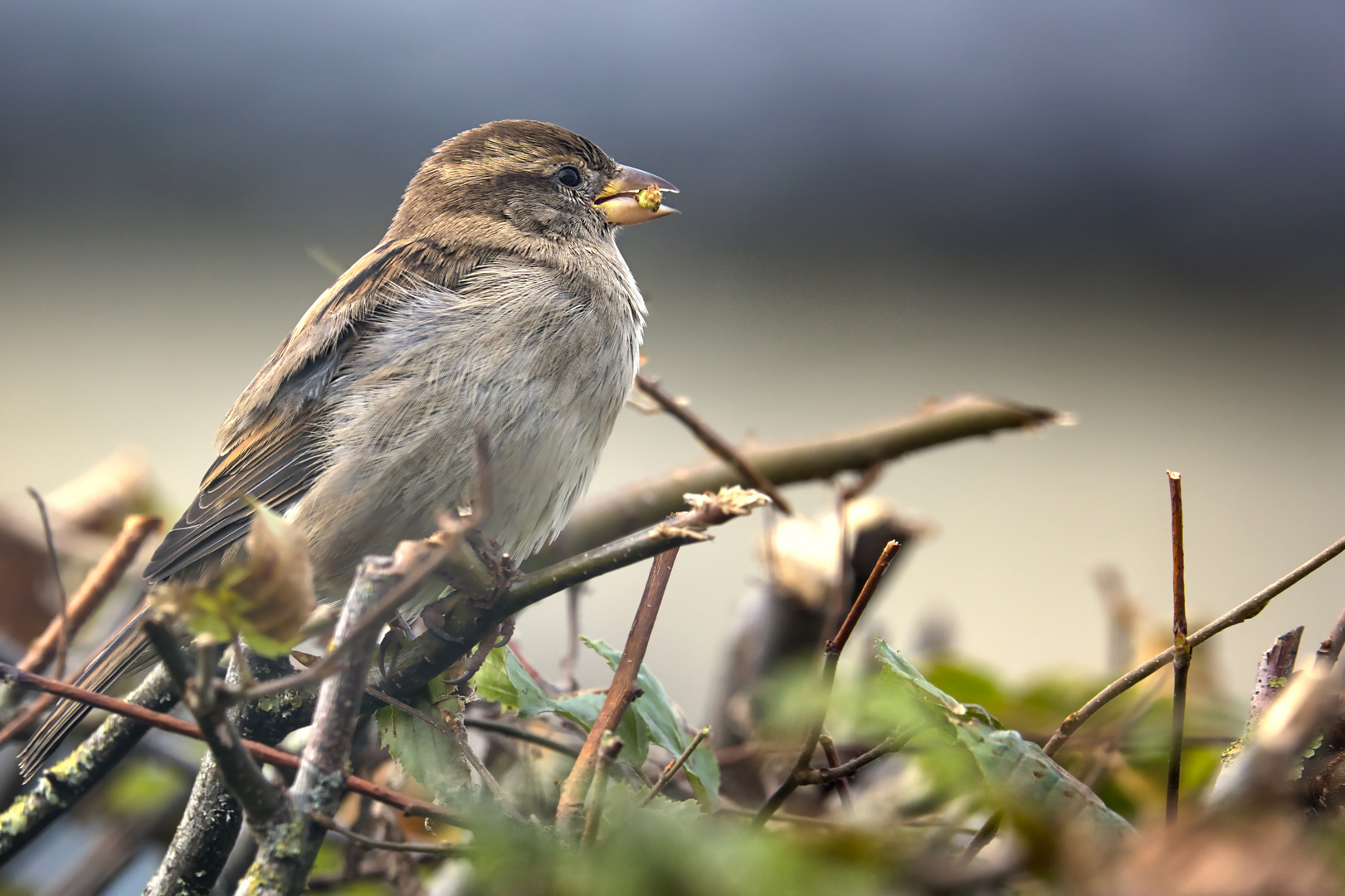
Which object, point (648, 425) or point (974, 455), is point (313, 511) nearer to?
point (648, 425)

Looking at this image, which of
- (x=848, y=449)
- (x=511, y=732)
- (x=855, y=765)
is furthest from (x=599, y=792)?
(x=848, y=449)

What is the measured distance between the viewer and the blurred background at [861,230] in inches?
179

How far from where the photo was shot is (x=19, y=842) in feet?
3.67

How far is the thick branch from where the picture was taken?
1985 millimetres

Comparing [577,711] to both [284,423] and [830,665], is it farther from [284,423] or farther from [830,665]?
[284,423]

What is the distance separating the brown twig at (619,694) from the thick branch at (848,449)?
3.06 ft

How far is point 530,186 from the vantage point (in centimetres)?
247

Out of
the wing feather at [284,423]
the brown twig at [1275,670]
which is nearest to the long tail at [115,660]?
the wing feather at [284,423]

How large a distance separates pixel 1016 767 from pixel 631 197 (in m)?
1.89

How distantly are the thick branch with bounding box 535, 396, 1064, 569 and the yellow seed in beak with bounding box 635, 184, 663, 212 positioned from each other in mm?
740

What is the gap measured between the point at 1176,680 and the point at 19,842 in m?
1.14

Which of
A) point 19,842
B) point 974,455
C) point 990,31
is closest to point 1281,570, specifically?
point 974,455

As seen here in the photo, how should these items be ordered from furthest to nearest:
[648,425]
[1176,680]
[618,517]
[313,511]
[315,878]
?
1. [648,425]
2. [618,517]
3. [313,511]
4. [315,878]
5. [1176,680]

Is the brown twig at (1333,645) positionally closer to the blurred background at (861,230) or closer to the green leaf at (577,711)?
the green leaf at (577,711)
